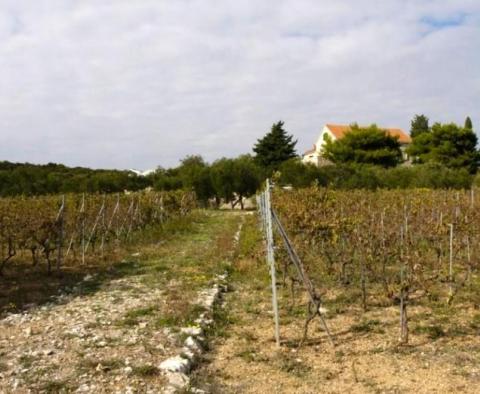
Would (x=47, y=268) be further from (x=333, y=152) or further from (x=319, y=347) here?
(x=333, y=152)

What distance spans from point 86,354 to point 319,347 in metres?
2.46

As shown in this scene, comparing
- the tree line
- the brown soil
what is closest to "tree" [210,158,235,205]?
the tree line

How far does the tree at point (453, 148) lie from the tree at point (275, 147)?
12800 millimetres

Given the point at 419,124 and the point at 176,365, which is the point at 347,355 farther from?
the point at 419,124

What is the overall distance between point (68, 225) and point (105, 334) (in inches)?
262

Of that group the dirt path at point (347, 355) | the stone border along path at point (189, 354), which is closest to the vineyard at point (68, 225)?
the stone border along path at point (189, 354)

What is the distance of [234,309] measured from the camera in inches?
285

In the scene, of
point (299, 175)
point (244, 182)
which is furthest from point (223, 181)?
point (299, 175)

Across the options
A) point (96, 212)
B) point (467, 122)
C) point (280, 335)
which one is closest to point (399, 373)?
point (280, 335)

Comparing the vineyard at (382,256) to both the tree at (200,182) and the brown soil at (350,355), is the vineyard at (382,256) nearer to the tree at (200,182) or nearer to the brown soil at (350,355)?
the brown soil at (350,355)

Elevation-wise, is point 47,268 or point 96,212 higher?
point 96,212

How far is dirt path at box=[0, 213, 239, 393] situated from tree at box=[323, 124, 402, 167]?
3285 cm

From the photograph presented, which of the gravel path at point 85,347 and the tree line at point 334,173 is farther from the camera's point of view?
the tree line at point 334,173

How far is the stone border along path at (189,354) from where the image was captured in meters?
4.45
